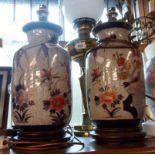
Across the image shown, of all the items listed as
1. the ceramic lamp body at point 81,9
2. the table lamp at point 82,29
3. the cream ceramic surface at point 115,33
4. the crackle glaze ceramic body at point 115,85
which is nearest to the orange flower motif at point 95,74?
the crackle glaze ceramic body at point 115,85

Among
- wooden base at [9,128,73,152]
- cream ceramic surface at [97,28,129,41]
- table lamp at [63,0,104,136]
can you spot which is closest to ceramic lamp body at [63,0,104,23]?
table lamp at [63,0,104,136]

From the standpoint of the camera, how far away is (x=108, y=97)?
534 millimetres

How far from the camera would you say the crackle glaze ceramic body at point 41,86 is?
510 mm

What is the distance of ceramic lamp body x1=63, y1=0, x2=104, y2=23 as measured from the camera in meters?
0.85

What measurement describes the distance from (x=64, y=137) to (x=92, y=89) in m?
0.13

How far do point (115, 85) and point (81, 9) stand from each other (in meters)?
0.42

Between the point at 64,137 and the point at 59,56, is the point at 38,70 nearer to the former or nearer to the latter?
the point at 59,56

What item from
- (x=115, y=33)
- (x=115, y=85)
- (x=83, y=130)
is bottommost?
(x=83, y=130)

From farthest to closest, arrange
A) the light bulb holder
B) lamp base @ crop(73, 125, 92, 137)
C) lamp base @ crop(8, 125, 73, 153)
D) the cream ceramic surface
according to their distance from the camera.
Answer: the light bulb holder
lamp base @ crop(73, 125, 92, 137)
the cream ceramic surface
lamp base @ crop(8, 125, 73, 153)

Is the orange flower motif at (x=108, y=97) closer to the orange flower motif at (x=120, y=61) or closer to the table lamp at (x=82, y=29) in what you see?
the orange flower motif at (x=120, y=61)

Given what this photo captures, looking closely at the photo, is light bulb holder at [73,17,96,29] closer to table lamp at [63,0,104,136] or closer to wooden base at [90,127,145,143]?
table lamp at [63,0,104,136]

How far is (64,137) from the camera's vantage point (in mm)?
537

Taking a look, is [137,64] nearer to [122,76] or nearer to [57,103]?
[122,76]

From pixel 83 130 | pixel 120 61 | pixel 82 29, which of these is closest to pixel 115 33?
pixel 120 61
